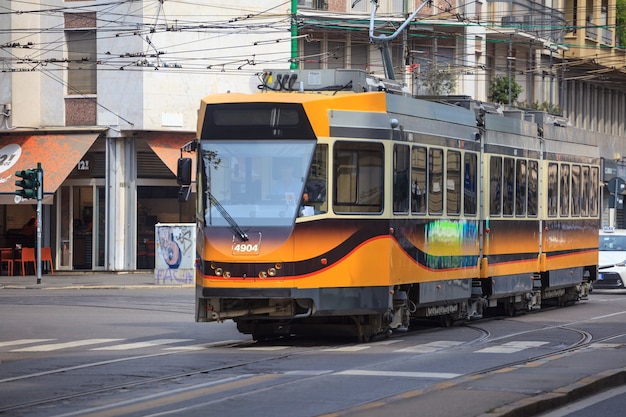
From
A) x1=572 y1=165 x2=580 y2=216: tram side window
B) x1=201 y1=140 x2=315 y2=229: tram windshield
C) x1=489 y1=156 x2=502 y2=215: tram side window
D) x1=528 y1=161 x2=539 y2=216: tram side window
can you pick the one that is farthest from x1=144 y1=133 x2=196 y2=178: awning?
x1=201 y1=140 x2=315 y2=229: tram windshield

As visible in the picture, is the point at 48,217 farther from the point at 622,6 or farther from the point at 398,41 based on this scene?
the point at 622,6

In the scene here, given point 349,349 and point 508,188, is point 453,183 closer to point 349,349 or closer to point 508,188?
point 508,188

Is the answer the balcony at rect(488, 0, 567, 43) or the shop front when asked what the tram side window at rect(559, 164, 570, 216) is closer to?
the shop front

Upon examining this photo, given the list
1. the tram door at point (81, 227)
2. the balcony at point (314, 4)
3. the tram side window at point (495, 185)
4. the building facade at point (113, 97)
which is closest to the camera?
the tram side window at point (495, 185)

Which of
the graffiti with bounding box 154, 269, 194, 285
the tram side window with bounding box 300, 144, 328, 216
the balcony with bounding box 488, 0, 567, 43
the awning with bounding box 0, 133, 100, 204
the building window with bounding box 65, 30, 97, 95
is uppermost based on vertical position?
the balcony with bounding box 488, 0, 567, 43

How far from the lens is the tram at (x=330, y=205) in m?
18.2

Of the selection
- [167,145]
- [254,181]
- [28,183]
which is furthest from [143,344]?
[167,145]

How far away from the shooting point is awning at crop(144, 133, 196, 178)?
4278cm

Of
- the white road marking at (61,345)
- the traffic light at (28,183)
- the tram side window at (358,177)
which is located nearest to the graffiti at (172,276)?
the traffic light at (28,183)

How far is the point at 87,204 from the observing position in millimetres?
43844

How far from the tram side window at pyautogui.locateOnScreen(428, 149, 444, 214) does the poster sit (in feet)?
57.9

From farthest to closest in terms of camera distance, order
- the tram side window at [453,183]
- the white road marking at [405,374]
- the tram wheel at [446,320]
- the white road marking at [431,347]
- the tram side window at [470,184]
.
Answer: the tram wheel at [446,320]
the tram side window at [470,184]
the tram side window at [453,183]
the white road marking at [431,347]
the white road marking at [405,374]

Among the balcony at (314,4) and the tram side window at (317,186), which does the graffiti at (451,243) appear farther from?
the balcony at (314,4)

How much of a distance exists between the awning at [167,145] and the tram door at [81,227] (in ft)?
7.23
